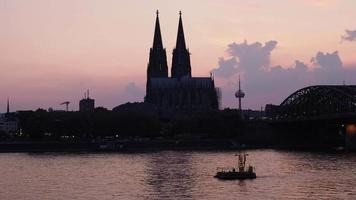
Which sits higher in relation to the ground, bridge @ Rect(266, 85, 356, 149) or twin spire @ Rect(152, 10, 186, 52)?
twin spire @ Rect(152, 10, 186, 52)

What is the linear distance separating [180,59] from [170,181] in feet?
411

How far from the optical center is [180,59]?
184 m

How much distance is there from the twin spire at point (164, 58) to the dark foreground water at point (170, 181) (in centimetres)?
9665

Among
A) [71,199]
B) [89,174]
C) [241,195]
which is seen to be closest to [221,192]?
[241,195]

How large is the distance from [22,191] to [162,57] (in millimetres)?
132268

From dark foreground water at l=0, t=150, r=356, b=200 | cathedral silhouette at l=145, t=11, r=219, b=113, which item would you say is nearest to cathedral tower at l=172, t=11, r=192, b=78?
cathedral silhouette at l=145, t=11, r=219, b=113

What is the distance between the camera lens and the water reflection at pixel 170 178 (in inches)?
2000

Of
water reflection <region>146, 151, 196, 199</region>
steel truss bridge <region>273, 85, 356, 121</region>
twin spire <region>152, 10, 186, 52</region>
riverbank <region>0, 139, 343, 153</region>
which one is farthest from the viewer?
twin spire <region>152, 10, 186, 52</region>

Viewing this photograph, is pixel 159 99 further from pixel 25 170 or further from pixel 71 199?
pixel 71 199

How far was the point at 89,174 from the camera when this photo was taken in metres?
Result: 67.9

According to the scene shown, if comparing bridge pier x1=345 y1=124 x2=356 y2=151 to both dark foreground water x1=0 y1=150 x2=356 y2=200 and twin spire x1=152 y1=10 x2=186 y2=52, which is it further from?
twin spire x1=152 y1=10 x2=186 y2=52

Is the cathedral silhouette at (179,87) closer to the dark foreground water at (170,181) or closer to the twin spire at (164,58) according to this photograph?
the twin spire at (164,58)

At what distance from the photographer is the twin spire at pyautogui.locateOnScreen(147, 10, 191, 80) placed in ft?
584

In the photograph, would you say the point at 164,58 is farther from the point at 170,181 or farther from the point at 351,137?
the point at 170,181
